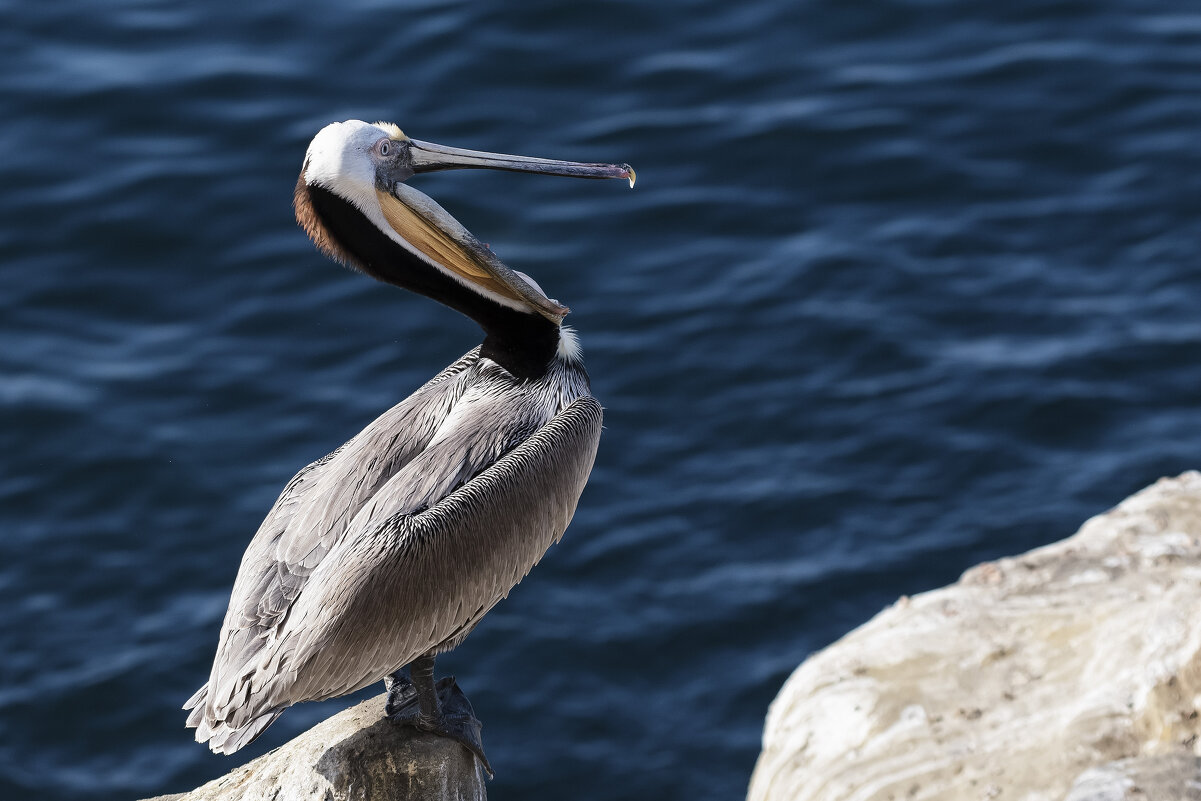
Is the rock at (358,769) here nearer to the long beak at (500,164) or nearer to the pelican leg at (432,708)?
the pelican leg at (432,708)

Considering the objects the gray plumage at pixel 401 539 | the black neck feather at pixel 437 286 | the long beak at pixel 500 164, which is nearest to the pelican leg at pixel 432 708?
the gray plumage at pixel 401 539

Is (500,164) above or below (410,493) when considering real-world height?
above

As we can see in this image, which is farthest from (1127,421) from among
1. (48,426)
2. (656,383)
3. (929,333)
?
(48,426)

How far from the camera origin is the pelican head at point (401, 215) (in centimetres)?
633

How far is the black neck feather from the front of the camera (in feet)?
21.1

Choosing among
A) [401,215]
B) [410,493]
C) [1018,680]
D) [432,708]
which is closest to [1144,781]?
[1018,680]

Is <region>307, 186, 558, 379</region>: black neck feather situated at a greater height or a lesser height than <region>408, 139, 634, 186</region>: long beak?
lesser

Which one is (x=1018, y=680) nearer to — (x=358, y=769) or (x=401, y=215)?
(x=358, y=769)

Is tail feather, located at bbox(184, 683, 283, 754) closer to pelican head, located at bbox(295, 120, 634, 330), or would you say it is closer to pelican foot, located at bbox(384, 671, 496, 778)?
pelican foot, located at bbox(384, 671, 496, 778)

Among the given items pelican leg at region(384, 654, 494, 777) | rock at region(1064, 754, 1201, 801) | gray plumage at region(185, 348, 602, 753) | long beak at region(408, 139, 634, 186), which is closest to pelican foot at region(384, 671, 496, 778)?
pelican leg at region(384, 654, 494, 777)

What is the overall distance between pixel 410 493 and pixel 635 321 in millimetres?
5810

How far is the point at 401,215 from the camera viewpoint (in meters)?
6.57

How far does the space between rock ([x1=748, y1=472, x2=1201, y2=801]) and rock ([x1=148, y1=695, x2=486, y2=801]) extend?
5.96ft

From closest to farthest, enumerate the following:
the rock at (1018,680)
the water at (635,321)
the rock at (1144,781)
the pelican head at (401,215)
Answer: the rock at (1144,781)
the rock at (1018,680)
the pelican head at (401,215)
the water at (635,321)
